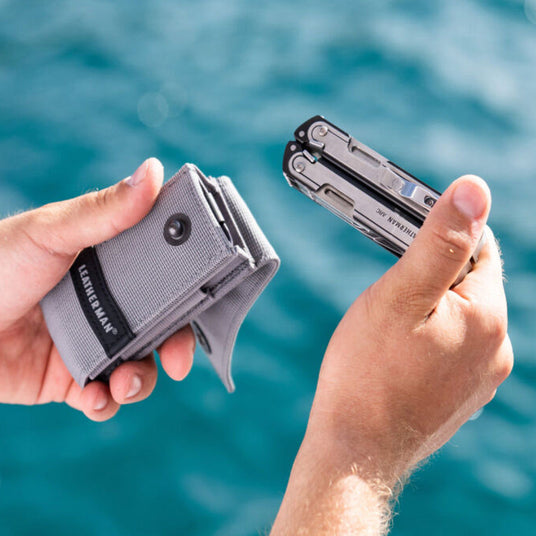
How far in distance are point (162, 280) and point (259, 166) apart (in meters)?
2.14

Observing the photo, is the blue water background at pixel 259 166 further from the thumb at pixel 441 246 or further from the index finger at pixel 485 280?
the thumb at pixel 441 246

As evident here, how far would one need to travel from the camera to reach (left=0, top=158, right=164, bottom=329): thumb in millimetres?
2068

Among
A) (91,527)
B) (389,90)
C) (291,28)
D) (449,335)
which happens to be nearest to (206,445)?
(91,527)

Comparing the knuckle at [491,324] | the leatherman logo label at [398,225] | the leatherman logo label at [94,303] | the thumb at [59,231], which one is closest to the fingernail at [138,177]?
the thumb at [59,231]

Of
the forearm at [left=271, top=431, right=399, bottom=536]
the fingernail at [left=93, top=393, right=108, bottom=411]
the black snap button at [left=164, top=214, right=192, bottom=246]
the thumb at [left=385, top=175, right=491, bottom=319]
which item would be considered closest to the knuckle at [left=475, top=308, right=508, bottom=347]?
the thumb at [left=385, top=175, right=491, bottom=319]

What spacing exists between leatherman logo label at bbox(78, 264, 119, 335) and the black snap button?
389 millimetres

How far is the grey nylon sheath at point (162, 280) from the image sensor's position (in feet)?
6.68

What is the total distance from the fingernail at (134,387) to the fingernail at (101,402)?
157mm

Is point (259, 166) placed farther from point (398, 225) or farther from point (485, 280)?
point (485, 280)

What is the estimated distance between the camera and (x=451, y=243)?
165 centimetres

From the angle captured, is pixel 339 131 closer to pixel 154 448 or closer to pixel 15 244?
pixel 15 244

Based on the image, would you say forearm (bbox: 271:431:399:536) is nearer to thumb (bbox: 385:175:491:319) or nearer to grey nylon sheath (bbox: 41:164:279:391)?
thumb (bbox: 385:175:491:319)

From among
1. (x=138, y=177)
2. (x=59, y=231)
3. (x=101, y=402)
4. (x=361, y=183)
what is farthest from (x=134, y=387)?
(x=361, y=183)

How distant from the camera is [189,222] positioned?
205cm
